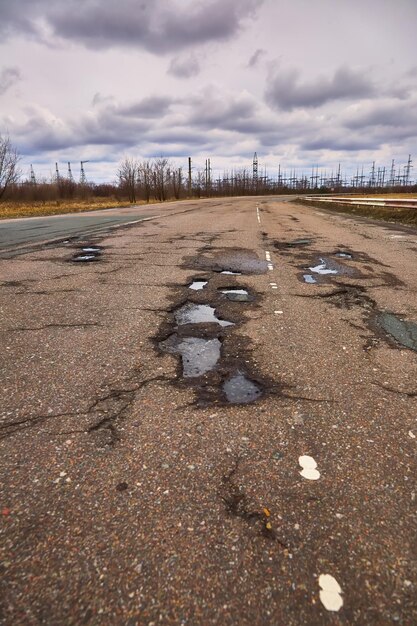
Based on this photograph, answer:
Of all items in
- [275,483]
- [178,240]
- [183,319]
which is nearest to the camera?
[275,483]

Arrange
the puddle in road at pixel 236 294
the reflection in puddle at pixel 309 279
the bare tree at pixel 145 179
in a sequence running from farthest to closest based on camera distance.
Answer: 1. the bare tree at pixel 145 179
2. the reflection in puddle at pixel 309 279
3. the puddle in road at pixel 236 294

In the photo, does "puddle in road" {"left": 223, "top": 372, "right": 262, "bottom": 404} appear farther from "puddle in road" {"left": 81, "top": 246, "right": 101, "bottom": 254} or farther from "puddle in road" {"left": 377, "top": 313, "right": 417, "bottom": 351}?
"puddle in road" {"left": 81, "top": 246, "right": 101, "bottom": 254}

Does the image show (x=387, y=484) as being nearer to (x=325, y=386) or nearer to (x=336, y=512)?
(x=336, y=512)

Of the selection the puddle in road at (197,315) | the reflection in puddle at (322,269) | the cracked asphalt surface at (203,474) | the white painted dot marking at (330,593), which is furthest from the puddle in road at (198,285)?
the white painted dot marking at (330,593)

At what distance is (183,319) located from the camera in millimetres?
4781

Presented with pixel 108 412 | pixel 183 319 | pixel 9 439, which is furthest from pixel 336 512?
pixel 183 319

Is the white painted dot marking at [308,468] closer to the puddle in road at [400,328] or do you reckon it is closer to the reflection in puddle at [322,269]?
the puddle in road at [400,328]

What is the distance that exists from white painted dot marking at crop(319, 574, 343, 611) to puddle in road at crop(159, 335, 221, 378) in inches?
74.5

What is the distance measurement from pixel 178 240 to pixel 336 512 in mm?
10075

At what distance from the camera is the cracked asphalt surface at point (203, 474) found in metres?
1.57

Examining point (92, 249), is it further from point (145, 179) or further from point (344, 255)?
point (145, 179)

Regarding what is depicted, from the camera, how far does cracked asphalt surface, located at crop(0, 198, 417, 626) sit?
1569 millimetres

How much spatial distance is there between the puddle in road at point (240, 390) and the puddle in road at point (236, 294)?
7.85 feet

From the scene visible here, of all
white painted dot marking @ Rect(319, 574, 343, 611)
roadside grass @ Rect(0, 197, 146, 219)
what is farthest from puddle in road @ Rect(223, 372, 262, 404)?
roadside grass @ Rect(0, 197, 146, 219)
